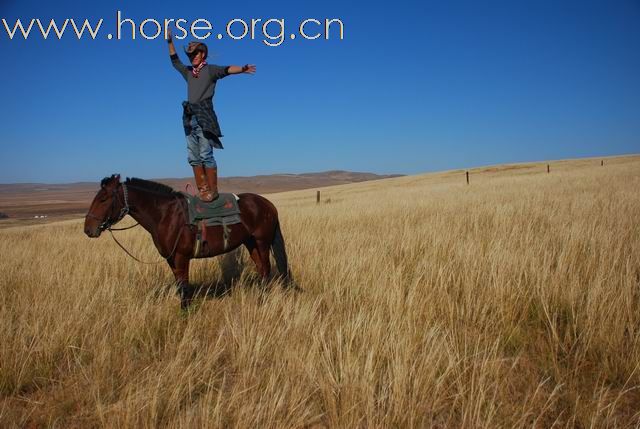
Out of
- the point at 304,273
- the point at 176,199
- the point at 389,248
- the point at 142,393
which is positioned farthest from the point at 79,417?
the point at 389,248

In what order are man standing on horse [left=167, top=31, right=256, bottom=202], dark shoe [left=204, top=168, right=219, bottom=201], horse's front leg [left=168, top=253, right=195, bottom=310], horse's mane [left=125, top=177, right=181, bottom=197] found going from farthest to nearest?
dark shoe [left=204, top=168, right=219, bottom=201] < man standing on horse [left=167, top=31, right=256, bottom=202] < horse's mane [left=125, top=177, right=181, bottom=197] < horse's front leg [left=168, top=253, right=195, bottom=310]

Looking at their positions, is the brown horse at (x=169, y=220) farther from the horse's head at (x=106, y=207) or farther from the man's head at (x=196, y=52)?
the man's head at (x=196, y=52)

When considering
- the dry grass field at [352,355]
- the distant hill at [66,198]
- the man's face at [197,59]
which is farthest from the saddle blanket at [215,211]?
the distant hill at [66,198]

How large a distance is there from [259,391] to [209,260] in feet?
13.8

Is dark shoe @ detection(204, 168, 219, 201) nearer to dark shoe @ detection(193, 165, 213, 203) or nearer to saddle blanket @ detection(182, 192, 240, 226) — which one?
dark shoe @ detection(193, 165, 213, 203)

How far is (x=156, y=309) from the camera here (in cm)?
343

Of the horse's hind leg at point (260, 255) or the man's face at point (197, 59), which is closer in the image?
the man's face at point (197, 59)

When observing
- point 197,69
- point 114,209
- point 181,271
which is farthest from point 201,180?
point 197,69

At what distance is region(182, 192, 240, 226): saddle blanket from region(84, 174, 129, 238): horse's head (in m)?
0.72

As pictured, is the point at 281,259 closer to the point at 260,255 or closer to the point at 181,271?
the point at 260,255

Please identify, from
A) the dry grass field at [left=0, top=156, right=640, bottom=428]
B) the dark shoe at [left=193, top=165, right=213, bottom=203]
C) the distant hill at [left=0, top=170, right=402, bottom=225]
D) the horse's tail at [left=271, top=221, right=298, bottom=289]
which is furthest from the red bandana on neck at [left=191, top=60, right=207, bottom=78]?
the distant hill at [left=0, top=170, right=402, bottom=225]

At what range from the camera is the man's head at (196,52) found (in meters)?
4.18

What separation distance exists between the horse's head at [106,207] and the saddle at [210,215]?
28.3 inches

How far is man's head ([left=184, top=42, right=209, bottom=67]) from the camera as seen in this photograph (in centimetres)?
418
